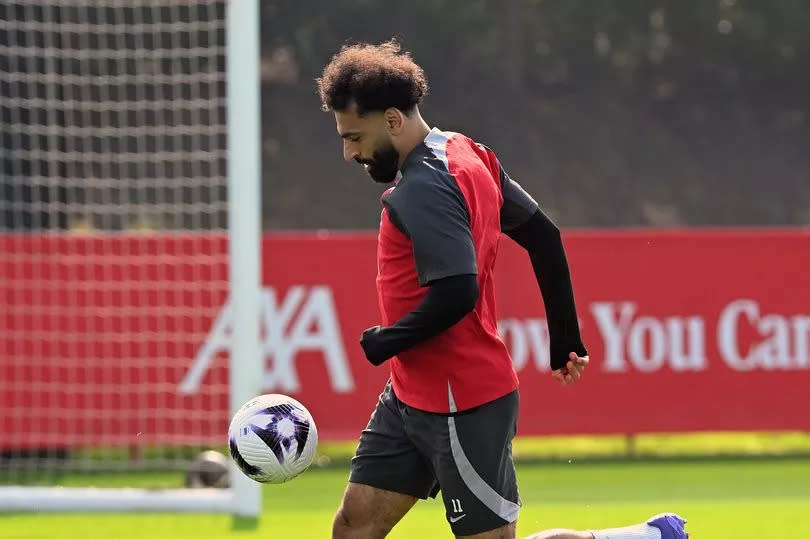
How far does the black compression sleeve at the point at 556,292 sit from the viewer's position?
4809 millimetres

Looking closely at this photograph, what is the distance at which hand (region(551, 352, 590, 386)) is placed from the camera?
189 inches

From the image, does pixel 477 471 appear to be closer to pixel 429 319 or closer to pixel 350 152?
pixel 429 319

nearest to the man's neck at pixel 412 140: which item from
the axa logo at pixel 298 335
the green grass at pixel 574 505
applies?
the green grass at pixel 574 505

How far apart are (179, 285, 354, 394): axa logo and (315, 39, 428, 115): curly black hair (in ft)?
18.7

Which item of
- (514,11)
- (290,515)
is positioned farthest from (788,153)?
(290,515)

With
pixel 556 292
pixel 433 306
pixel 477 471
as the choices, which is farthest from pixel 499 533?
pixel 556 292

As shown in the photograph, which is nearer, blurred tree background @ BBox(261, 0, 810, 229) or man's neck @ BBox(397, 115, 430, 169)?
man's neck @ BBox(397, 115, 430, 169)

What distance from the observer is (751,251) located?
1024 centimetres

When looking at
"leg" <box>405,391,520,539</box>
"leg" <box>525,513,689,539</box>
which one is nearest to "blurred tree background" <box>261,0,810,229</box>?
"leg" <box>525,513,689,539</box>

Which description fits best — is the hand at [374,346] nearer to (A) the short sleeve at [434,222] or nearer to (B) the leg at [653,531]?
(A) the short sleeve at [434,222]

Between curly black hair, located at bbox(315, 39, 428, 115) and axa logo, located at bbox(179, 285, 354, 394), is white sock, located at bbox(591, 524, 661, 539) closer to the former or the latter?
curly black hair, located at bbox(315, 39, 428, 115)

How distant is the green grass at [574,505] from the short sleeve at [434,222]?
139 inches

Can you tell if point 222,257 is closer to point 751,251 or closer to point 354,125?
point 751,251

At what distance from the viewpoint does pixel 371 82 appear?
4.29m
